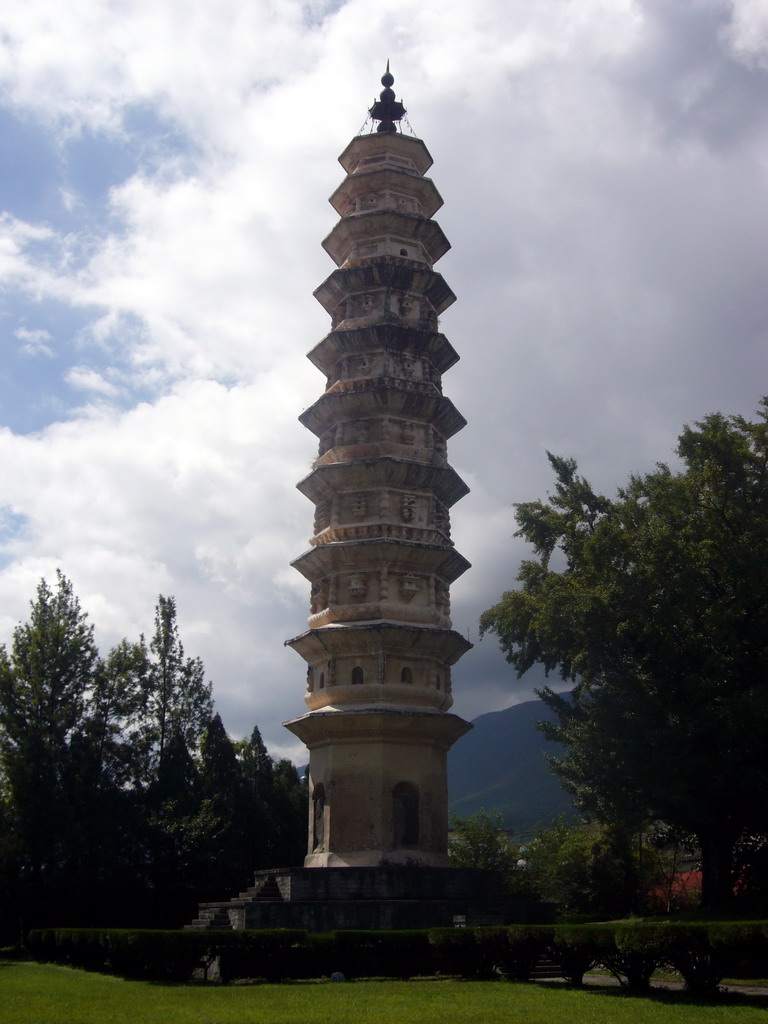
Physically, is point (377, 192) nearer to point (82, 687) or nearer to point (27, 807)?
point (82, 687)

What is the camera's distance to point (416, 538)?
2588 cm

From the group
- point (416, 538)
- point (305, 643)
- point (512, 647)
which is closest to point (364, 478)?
point (416, 538)

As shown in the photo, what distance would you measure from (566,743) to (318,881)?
24.4 ft

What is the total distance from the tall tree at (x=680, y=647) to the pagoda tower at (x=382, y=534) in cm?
349

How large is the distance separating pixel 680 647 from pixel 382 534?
28.3ft

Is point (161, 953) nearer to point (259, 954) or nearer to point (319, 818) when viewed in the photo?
point (259, 954)

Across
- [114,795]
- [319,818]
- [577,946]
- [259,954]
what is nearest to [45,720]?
[114,795]

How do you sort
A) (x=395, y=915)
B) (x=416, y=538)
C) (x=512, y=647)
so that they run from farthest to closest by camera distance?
(x=512, y=647)
(x=416, y=538)
(x=395, y=915)

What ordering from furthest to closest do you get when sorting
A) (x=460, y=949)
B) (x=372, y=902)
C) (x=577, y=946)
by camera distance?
(x=372, y=902) → (x=460, y=949) → (x=577, y=946)

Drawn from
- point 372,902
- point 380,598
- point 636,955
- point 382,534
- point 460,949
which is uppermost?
point 382,534

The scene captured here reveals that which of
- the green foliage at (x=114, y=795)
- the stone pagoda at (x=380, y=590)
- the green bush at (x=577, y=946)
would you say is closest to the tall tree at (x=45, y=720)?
the green foliage at (x=114, y=795)

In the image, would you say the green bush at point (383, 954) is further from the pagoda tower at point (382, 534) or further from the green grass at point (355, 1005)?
the pagoda tower at point (382, 534)

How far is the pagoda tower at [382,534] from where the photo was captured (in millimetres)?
23484

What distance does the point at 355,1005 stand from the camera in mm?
12688
